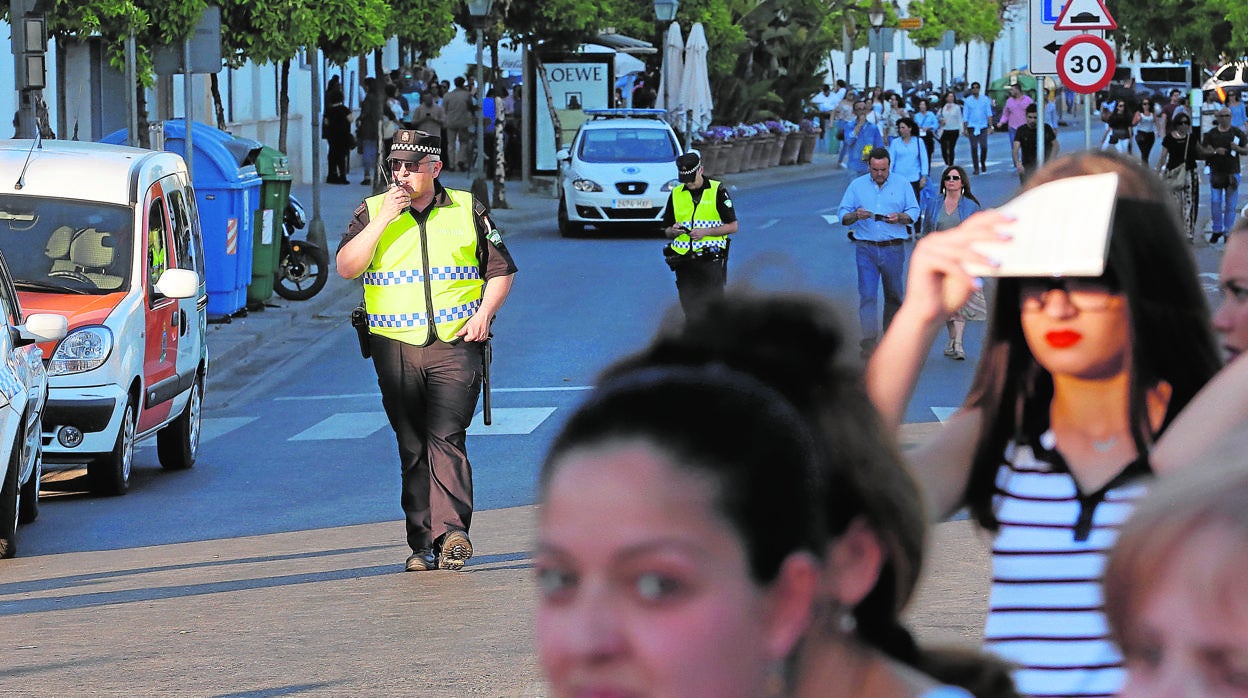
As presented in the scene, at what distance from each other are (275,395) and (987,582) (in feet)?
31.0

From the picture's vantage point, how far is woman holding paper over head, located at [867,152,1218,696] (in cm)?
275

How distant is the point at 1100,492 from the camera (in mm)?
2861

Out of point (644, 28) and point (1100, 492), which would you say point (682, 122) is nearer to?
point (644, 28)

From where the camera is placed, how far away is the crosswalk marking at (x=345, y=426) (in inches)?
560

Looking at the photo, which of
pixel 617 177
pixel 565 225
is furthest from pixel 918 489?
pixel 565 225

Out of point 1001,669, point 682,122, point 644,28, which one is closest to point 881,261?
point 1001,669

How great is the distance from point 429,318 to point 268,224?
40.9 feet

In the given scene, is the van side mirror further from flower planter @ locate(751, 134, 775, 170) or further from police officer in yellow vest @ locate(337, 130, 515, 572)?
flower planter @ locate(751, 134, 775, 170)

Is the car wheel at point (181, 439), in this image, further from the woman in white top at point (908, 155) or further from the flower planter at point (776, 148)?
the flower planter at point (776, 148)

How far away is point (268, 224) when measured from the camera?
21.1 m

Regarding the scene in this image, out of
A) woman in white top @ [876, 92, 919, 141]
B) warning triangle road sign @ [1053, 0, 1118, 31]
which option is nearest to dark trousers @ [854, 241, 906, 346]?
warning triangle road sign @ [1053, 0, 1118, 31]

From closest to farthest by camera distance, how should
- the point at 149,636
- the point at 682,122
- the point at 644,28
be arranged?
the point at 149,636, the point at 682,122, the point at 644,28

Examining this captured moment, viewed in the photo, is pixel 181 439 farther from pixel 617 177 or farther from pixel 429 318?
pixel 617 177

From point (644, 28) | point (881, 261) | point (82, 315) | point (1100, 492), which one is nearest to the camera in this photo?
point (1100, 492)
